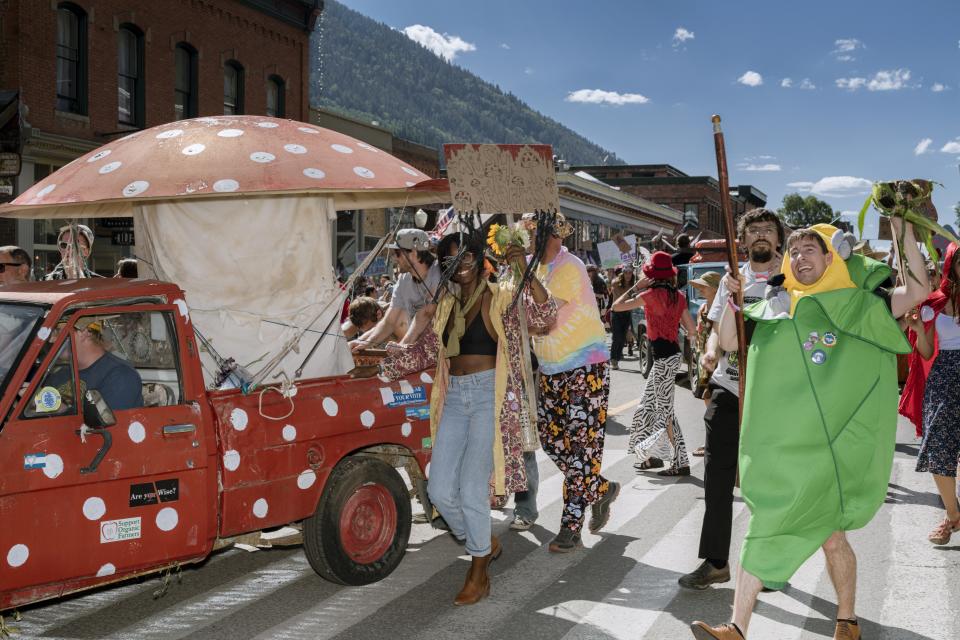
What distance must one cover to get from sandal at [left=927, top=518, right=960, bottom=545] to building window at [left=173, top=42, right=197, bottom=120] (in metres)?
20.5

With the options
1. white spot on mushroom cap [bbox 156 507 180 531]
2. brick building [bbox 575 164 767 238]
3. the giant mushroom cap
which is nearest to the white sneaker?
the giant mushroom cap

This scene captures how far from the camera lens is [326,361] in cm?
683

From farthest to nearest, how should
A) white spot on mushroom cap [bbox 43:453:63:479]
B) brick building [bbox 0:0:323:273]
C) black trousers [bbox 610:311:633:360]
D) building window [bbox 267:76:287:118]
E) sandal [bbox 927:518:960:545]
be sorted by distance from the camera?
building window [bbox 267:76:287:118] → black trousers [bbox 610:311:633:360] → brick building [bbox 0:0:323:273] → sandal [bbox 927:518:960:545] → white spot on mushroom cap [bbox 43:453:63:479]

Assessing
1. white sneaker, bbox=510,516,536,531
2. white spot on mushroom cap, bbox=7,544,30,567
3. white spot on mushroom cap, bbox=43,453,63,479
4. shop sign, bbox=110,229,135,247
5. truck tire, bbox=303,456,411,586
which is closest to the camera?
white spot on mushroom cap, bbox=7,544,30,567

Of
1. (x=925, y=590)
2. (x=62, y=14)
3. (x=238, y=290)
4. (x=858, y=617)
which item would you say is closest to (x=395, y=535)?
(x=238, y=290)

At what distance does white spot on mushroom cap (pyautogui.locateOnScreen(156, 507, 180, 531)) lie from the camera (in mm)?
4773

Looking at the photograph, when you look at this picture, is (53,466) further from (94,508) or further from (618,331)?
(618,331)

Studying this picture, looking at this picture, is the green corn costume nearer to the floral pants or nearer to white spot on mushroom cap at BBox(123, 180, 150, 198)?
the floral pants

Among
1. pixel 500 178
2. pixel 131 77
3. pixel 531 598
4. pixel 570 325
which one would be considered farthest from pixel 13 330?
pixel 131 77

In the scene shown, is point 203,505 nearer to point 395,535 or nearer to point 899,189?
point 395,535

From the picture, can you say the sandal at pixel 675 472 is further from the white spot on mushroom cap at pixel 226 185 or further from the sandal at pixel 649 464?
the white spot on mushroom cap at pixel 226 185

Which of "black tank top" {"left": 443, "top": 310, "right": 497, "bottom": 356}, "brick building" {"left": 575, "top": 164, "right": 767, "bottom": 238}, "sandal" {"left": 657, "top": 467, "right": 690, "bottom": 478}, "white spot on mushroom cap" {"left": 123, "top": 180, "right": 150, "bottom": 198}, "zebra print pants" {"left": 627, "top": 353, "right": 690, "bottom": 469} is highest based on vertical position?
"brick building" {"left": 575, "top": 164, "right": 767, "bottom": 238}

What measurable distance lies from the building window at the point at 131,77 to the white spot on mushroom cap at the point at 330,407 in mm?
18314

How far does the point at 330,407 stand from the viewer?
5.66m
